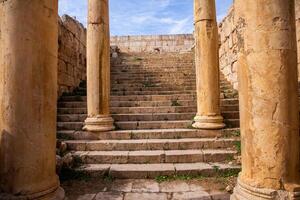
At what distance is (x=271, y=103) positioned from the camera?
2.61m

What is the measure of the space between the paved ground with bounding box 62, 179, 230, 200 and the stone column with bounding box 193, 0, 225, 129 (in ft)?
7.24

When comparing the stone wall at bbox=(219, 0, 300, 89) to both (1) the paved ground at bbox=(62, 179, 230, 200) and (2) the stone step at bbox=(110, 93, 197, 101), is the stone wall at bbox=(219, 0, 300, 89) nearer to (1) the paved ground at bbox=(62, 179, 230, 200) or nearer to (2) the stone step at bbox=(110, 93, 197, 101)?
(2) the stone step at bbox=(110, 93, 197, 101)

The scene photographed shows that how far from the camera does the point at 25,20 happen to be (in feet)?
8.88

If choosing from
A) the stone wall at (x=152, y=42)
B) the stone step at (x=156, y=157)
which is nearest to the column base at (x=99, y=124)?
the stone step at (x=156, y=157)

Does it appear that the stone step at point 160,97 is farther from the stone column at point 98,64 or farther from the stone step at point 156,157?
the stone step at point 156,157

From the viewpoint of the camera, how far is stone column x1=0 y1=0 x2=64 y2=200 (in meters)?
2.65

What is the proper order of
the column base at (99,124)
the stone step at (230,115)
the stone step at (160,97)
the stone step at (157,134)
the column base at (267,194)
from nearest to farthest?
1. the column base at (267,194)
2. the stone step at (157,134)
3. the column base at (99,124)
4. the stone step at (230,115)
5. the stone step at (160,97)

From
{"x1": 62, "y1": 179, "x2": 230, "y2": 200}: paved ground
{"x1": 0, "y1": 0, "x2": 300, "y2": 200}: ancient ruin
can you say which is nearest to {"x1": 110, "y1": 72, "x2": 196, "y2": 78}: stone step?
{"x1": 0, "y1": 0, "x2": 300, "y2": 200}: ancient ruin

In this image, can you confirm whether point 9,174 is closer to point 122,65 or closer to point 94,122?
point 94,122

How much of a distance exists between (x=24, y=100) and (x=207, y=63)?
4794 millimetres

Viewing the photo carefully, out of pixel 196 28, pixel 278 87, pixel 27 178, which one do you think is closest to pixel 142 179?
pixel 27 178

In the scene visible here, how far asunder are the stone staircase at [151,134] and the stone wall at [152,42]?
765 centimetres

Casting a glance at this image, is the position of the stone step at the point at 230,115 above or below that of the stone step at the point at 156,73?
below

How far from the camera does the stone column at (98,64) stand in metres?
6.46
